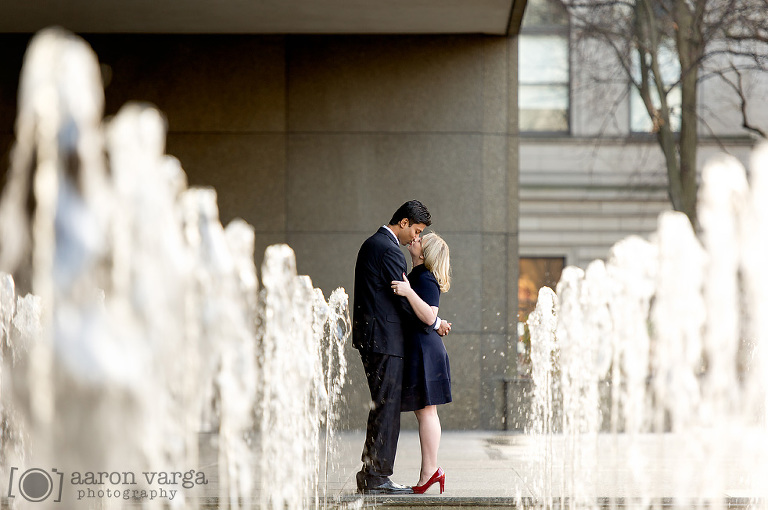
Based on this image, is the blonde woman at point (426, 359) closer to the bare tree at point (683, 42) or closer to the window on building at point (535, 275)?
the bare tree at point (683, 42)

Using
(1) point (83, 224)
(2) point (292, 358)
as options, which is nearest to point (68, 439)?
(1) point (83, 224)

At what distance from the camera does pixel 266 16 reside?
10.4m

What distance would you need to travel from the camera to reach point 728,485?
6633 millimetres

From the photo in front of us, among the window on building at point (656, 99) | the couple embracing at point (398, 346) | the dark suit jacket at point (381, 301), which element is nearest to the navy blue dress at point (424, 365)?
the couple embracing at point (398, 346)

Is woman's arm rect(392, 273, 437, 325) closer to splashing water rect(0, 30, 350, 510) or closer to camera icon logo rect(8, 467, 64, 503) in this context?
splashing water rect(0, 30, 350, 510)

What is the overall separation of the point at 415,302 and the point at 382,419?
0.78 metres

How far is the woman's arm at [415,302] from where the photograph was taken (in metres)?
6.20

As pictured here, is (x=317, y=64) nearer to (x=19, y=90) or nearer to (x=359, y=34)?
(x=359, y=34)

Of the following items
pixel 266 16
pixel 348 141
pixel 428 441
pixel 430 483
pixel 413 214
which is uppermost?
pixel 266 16

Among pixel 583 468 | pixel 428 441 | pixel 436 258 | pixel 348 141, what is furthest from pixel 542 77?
pixel 428 441

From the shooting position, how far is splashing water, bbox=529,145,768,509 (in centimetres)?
628

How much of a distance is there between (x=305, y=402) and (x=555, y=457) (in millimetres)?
2353

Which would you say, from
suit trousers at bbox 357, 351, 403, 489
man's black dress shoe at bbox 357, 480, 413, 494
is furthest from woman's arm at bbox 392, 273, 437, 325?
man's black dress shoe at bbox 357, 480, 413, 494

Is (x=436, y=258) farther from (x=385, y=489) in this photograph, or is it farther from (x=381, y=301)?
(x=385, y=489)
